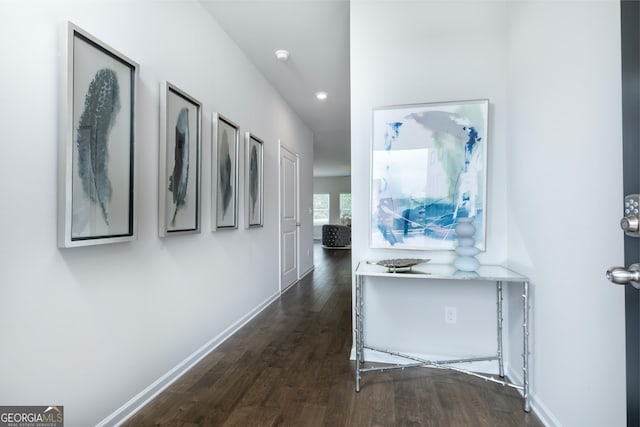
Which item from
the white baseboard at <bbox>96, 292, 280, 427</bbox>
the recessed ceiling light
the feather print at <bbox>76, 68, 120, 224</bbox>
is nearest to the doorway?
the recessed ceiling light

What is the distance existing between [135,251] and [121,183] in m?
0.38

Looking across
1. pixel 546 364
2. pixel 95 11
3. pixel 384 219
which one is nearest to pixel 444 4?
pixel 384 219

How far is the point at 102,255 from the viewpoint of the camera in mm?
1425

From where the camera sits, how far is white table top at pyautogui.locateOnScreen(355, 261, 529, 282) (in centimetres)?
164

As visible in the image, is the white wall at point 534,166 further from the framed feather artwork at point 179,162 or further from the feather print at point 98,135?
the feather print at point 98,135

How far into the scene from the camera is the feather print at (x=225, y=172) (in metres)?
2.44

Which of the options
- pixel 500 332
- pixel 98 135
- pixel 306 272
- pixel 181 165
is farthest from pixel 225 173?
pixel 306 272

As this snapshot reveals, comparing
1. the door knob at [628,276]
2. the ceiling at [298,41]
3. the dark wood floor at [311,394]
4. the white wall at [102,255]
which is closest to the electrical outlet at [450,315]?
the dark wood floor at [311,394]

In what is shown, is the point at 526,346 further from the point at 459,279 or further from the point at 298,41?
the point at 298,41

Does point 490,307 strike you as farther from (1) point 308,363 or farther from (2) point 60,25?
(2) point 60,25

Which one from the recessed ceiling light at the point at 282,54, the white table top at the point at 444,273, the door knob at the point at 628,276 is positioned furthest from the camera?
the recessed ceiling light at the point at 282,54

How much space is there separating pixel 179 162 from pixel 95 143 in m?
0.62

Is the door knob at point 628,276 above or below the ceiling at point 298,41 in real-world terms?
below

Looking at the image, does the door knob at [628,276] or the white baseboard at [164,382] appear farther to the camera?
the white baseboard at [164,382]
